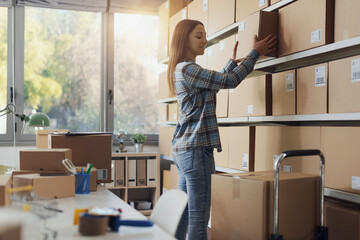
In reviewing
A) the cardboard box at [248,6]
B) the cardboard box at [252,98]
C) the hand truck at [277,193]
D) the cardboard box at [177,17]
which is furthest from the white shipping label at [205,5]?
the hand truck at [277,193]

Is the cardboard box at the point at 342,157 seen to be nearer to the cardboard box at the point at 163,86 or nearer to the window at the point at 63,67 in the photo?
the cardboard box at the point at 163,86

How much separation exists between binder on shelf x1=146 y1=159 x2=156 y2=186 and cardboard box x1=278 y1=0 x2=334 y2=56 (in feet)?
7.70

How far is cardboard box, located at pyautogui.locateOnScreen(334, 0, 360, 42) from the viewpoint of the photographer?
6.19ft

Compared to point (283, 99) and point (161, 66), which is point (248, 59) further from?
point (161, 66)

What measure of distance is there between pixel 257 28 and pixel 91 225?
1577mm

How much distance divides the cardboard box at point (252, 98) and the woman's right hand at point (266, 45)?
0.19 metres

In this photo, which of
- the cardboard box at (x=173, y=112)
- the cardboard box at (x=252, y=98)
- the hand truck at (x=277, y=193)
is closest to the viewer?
the hand truck at (x=277, y=193)

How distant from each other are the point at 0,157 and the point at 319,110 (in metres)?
3.40

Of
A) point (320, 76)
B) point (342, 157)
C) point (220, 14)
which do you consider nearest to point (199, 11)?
point (220, 14)

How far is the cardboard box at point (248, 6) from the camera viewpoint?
252 cm

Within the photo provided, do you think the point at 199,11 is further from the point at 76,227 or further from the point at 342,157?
the point at 76,227

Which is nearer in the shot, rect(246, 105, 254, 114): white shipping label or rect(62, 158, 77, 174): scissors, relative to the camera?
rect(62, 158, 77, 174): scissors

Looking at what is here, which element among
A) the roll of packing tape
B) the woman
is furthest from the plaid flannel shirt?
the roll of packing tape

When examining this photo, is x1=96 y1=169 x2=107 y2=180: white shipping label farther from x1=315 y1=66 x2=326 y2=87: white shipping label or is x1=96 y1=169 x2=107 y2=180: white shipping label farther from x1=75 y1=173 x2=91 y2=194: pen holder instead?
x1=315 y1=66 x2=326 y2=87: white shipping label
